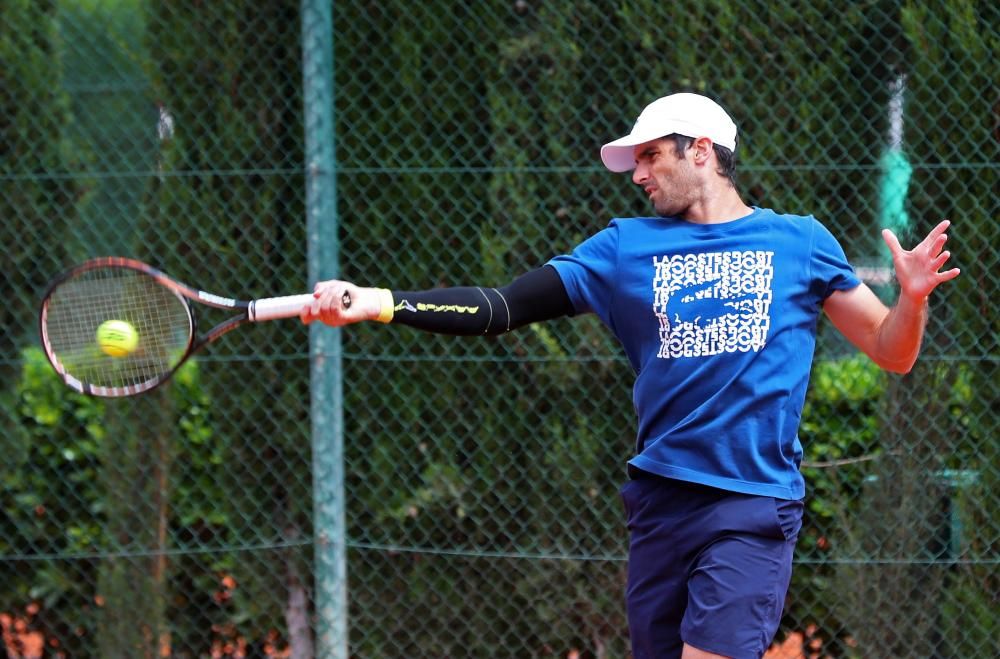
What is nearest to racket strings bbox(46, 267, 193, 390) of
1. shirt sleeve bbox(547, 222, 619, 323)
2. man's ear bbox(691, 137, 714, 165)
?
shirt sleeve bbox(547, 222, 619, 323)

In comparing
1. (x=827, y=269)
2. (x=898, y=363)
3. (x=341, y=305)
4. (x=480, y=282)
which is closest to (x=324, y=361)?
(x=480, y=282)

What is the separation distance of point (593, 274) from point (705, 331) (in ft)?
1.11

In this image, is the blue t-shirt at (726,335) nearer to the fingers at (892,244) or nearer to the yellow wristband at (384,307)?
the fingers at (892,244)

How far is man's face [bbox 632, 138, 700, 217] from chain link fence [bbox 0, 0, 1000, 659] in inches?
59.3

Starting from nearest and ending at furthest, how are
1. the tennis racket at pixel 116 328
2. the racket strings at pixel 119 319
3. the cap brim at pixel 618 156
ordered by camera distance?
the cap brim at pixel 618 156
the tennis racket at pixel 116 328
the racket strings at pixel 119 319

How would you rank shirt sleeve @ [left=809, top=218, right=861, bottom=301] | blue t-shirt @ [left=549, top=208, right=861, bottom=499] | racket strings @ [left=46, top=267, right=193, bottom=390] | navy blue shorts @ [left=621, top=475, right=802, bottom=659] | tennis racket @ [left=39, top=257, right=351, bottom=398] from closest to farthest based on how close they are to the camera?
navy blue shorts @ [left=621, top=475, right=802, bottom=659]
blue t-shirt @ [left=549, top=208, right=861, bottom=499]
shirt sleeve @ [left=809, top=218, right=861, bottom=301]
tennis racket @ [left=39, top=257, right=351, bottom=398]
racket strings @ [left=46, top=267, right=193, bottom=390]

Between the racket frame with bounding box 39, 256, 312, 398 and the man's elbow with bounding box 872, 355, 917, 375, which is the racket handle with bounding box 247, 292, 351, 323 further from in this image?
the man's elbow with bounding box 872, 355, 917, 375

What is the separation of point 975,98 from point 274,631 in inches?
133

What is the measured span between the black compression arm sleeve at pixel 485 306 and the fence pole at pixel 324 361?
5.17 ft

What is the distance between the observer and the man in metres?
2.87

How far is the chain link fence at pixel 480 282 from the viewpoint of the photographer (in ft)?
14.8

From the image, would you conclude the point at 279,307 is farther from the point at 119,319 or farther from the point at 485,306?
the point at 119,319

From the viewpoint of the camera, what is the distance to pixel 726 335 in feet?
9.66

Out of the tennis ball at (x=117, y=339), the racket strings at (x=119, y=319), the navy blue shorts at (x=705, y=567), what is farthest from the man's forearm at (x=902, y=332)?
the tennis ball at (x=117, y=339)
